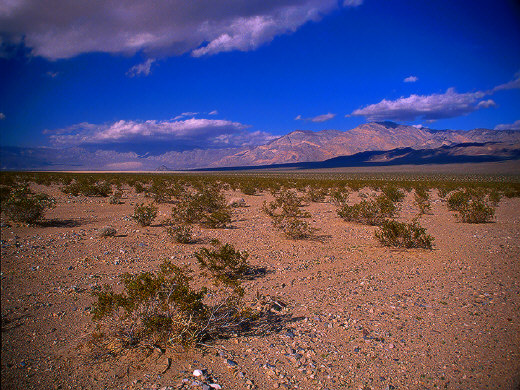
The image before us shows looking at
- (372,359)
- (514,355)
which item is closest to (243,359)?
(372,359)

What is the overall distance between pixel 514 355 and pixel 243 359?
375 cm

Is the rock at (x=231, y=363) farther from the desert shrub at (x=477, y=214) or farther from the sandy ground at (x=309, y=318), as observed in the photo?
the desert shrub at (x=477, y=214)

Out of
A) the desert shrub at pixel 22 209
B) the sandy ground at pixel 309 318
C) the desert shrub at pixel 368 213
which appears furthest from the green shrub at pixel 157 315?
the desert shrub at pixel 368 213

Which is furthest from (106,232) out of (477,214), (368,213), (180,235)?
(477,214)

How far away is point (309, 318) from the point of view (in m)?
5.07

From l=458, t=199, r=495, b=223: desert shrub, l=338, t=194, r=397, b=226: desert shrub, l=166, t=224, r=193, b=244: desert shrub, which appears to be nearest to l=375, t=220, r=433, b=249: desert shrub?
l=338, t=194, r=397, b=226: desert shrub

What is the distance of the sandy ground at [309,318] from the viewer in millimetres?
3535

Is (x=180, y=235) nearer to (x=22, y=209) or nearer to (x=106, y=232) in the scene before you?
(x=106, y=232)

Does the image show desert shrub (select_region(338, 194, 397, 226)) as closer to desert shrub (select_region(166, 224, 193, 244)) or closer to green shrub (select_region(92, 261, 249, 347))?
desert shrub (select_region(166, 224, 193, 244))

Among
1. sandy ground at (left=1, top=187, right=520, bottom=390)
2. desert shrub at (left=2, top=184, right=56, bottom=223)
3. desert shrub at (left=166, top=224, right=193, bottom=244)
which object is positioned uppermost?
desert shrub at (left=2, top=184, right=56, bottom=223)

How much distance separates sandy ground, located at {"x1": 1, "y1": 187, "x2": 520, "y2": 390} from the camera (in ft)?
11.6

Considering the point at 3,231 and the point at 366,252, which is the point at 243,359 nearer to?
the point at 366,252

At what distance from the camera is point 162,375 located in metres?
3.49

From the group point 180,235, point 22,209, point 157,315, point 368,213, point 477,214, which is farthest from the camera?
point 477,214
